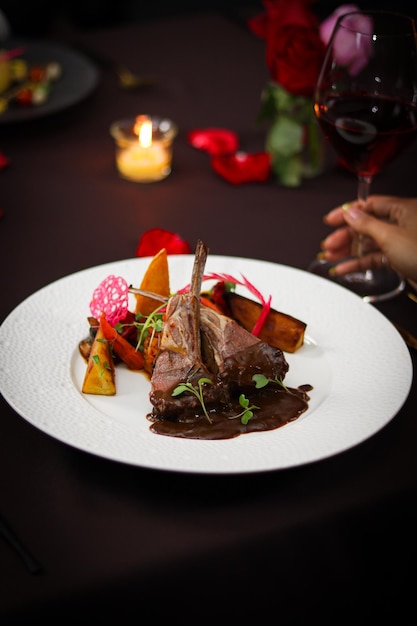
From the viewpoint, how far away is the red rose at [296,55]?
5.12ft

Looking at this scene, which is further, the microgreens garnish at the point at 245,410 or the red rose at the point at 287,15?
the red rose at the point at 287,15

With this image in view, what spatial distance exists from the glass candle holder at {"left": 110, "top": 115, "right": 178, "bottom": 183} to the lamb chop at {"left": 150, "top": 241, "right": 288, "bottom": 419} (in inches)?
33.4

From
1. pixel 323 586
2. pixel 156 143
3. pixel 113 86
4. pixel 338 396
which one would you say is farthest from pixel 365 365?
pixel 113 86

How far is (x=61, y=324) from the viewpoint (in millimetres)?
1109

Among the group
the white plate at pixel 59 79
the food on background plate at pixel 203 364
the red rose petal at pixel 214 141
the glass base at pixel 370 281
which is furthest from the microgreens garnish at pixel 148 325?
the white plate at pixel 59 79

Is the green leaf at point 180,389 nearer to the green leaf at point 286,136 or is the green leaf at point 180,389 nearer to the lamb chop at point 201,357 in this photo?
the lamb chop at point 201,357

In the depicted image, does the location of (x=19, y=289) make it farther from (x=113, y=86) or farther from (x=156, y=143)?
(x=113, y=86)

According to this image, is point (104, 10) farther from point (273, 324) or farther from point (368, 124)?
point (273, 324)

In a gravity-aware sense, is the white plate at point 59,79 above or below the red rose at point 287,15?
below

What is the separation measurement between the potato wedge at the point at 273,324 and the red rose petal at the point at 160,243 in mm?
316

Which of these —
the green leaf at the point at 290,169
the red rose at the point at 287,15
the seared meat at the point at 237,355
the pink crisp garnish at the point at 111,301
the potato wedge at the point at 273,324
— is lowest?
the green leaf at the point at 290,169

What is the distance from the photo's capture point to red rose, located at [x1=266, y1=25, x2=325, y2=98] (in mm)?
1562

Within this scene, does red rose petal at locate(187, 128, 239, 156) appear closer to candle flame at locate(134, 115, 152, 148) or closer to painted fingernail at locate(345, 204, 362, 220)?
candle flame at locate(134, 115, 152, 148)

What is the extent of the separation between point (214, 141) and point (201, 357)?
1074mm
